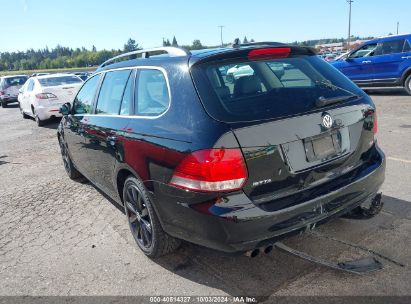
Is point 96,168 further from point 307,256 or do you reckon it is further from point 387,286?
point 387,286

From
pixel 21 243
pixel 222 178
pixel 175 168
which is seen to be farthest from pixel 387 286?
pixel 21 243

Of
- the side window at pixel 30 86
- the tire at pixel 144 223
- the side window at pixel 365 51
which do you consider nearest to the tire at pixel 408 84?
the side window at pixel 365 51

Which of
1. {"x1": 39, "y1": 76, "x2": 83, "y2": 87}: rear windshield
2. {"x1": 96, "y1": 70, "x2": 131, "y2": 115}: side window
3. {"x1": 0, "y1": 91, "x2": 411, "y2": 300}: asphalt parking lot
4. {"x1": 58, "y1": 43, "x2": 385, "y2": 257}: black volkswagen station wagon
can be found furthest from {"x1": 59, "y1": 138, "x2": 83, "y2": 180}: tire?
{"x1": 39, "y1": 76, "x2": 83, "y2": 87}: rear windshield

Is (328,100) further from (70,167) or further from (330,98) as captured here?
(70,167)

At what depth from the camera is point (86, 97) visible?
15.7ft

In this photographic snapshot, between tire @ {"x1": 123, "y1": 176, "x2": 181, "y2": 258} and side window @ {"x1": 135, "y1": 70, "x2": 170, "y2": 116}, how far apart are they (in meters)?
0.61

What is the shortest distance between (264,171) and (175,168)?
0.62 metres

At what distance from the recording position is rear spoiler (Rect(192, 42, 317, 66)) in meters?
2.98

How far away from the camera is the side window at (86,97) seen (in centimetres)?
458

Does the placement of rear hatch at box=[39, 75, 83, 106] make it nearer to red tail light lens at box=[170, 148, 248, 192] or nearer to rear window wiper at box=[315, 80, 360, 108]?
rear window wiper at box=[315, 80, 360, 108]

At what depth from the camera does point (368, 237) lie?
3490 mm

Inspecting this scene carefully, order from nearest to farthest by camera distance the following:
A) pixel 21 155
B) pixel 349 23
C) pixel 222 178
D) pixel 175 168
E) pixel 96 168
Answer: pixel 222 178
pixel 175 168
pixel 96 168
pixel 21 155
pixel 349 23

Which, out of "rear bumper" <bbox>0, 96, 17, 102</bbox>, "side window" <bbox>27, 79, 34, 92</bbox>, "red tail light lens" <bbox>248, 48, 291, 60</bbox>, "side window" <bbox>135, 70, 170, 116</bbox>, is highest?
"red tail light lens" <bbox>248, 48, 291, 60</bbox>

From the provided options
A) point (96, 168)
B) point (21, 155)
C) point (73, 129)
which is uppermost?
point (73, 129)
